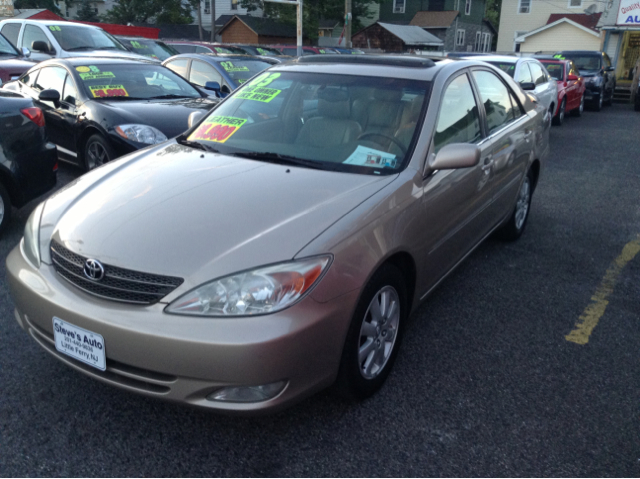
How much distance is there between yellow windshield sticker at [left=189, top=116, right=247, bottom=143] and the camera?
11.8ft

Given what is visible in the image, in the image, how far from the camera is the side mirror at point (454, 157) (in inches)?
119

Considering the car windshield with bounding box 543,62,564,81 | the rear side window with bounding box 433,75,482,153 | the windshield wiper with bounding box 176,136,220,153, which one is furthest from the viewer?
the car windshield with bounding box 543,62,564,81

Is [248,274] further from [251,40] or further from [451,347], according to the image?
[251,40]

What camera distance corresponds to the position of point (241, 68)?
32.1ft

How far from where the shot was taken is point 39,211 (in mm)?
2941

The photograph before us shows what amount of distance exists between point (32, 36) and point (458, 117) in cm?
1083

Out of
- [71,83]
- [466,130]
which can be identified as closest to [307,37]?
[71,83]

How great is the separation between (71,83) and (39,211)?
4.50 m

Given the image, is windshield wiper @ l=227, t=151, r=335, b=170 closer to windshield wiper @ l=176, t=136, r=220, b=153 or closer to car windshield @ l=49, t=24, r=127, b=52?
windshield wiper @ l=176, t=136, r=220, b=153

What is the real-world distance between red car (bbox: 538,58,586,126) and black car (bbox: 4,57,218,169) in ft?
28.9

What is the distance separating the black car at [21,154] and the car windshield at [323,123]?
6.34ft

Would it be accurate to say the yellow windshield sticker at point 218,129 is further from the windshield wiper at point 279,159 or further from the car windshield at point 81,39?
the car windshield at point 81,39

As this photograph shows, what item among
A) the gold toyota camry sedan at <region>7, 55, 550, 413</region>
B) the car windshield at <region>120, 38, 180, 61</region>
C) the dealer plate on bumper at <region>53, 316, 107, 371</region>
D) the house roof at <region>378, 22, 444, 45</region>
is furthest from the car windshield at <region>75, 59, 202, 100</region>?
the house roof at <region>378, 22, 444, 45</region>

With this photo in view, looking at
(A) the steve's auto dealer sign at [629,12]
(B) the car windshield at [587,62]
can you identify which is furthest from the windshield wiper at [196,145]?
→ (A) the steve's auto dealer sign at [629,12]
